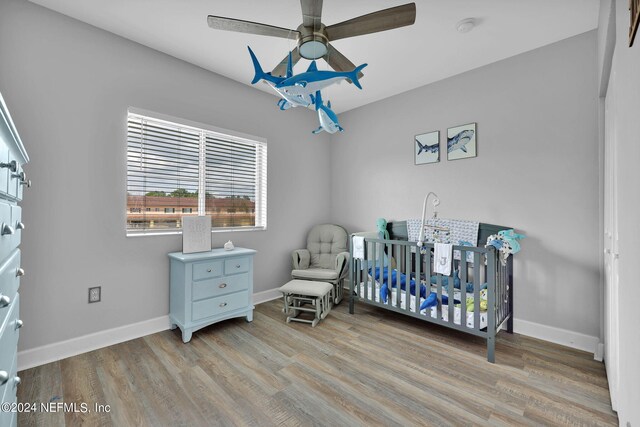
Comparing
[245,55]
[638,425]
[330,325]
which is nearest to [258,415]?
[330,325]

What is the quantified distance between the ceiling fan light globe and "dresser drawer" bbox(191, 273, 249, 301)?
1.97 metres

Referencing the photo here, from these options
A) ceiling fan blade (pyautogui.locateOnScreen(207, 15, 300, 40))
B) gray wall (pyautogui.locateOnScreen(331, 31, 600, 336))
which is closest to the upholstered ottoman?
gray wall (pyautogui.locateOnScreen(331, 31, 600, 336))

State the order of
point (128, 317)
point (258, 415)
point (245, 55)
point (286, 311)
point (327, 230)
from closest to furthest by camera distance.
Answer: point (258, 415) → point (128, 317) → point (245, 55) → point (286, 311) → point (327, 230)

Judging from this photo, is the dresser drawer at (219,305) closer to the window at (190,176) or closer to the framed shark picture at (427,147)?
the window at (190,176)

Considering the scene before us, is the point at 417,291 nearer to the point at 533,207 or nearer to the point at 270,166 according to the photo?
the point at 533,207

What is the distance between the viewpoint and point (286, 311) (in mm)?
2848

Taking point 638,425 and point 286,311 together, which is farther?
point 286,311

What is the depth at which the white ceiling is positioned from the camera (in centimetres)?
192

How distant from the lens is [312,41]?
4.93 feet

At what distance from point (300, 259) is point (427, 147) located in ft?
6.52

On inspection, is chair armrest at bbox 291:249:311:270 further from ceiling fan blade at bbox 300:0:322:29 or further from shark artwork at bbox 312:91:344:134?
ceiling fan blade at bbox 300:0:322:29

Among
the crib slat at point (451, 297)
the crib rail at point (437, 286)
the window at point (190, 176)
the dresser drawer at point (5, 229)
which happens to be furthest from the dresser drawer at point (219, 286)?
the crib slat at point (451, 297)

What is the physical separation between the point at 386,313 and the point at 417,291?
0.66 meters

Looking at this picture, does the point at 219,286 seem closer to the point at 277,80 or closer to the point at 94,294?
the point at 94,294
